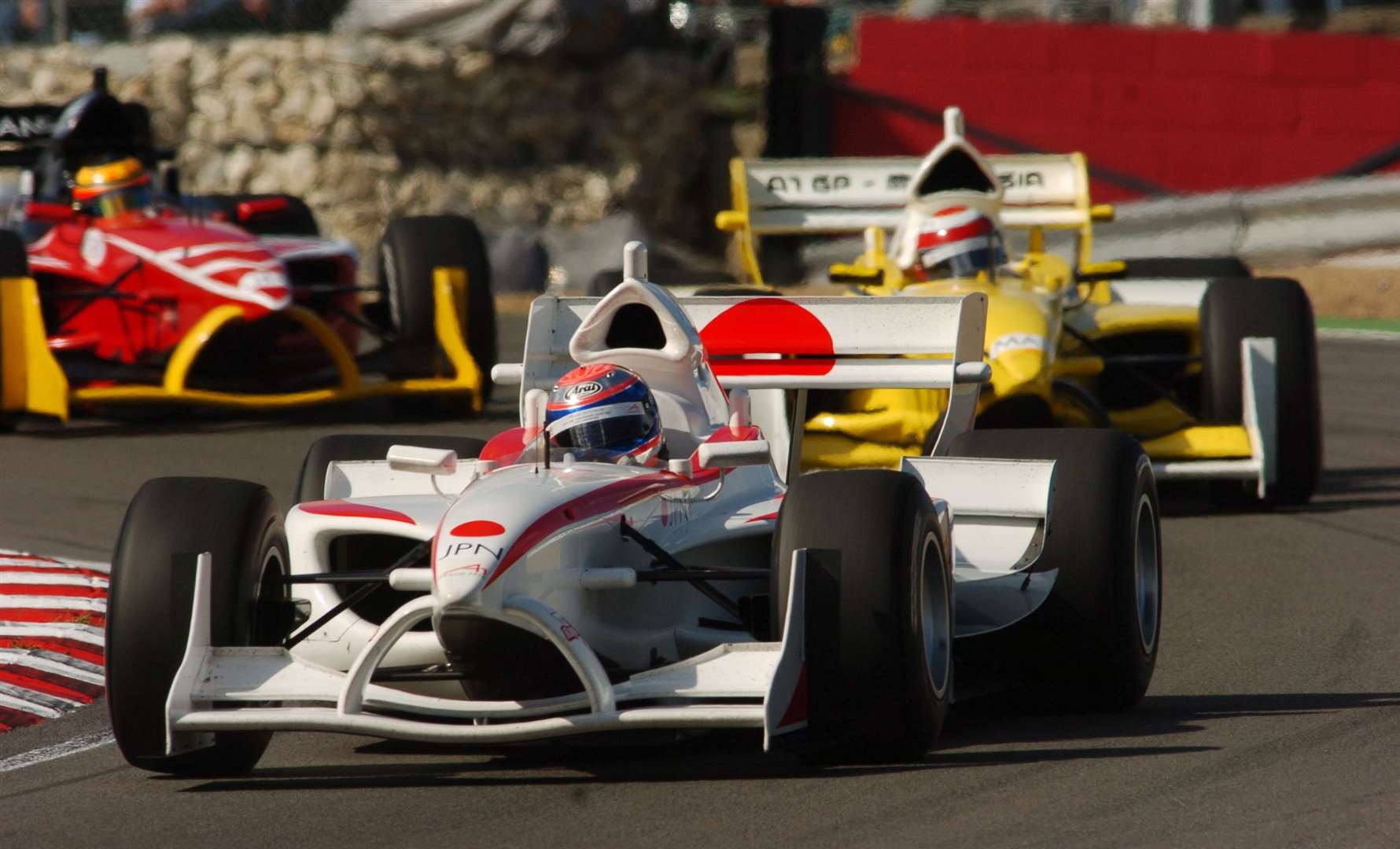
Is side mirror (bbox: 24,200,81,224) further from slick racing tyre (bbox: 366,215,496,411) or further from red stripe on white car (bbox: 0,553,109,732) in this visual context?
red stripe on white car (bbox: 0,553,109,732)

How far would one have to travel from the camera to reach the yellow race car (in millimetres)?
10320

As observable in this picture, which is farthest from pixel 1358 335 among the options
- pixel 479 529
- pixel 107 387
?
pixel 479 529

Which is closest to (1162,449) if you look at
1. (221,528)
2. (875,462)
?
(875,462)

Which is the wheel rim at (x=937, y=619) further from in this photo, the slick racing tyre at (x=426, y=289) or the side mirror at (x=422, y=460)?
the slick racing tyre at (x=426, y=289)

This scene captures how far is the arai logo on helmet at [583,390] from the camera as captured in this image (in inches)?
249

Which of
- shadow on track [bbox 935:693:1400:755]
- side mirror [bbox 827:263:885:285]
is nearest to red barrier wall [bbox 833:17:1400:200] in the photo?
side mirror [bbox 827:263:885:285]

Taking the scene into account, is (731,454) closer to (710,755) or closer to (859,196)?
(710,755)

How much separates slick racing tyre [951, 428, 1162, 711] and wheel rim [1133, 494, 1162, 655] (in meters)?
0.01

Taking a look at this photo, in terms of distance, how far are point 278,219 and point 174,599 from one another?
35.2ft

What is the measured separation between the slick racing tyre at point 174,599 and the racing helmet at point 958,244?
6155mm

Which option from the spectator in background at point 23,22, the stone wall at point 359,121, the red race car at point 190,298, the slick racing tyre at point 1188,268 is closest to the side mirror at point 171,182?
the red race car at point 190,298

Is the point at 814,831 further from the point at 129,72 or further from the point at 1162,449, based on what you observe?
the point at 129,72

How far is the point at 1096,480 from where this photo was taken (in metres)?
6.57

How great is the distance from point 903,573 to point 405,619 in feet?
4.00
